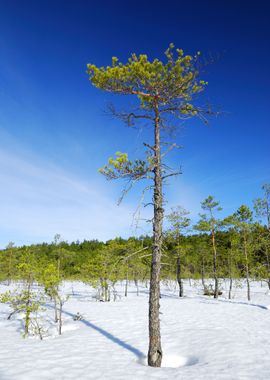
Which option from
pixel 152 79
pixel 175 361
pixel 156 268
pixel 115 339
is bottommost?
pixel 115 339

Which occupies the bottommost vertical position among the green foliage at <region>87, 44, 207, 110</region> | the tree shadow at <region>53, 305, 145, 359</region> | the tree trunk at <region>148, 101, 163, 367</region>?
the tree shadow at <region>53, 305, 145, 359</region>

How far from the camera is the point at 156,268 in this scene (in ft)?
28.3

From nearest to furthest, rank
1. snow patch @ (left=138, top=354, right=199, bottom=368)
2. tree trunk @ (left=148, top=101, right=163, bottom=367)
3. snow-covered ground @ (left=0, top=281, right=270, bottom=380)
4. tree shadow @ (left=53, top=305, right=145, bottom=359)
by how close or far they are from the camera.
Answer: snow-covered ground @ (left=0, top=281, right=270, bottom=380)
tree trunk @ (left=148, top=101, right=163, bottom=367)
snow patch @ (left=138, top=354, right=199, bottom=368)
tree shadow @ (left=53, top=305, right=145, bottom=359)

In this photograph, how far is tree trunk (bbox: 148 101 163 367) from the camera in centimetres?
820

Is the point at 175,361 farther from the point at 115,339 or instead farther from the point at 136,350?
the point at 115,339

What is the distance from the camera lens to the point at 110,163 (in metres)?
9.02

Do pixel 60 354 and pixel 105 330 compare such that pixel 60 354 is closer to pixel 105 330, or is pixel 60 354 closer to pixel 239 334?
pixel 105 330

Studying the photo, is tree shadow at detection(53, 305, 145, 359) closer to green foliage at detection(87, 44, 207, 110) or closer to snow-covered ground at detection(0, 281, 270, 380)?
snow-covered ground at detection(0, 281, 270, 380)

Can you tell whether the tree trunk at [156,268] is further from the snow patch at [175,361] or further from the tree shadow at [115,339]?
the tree shadow at [115,339]

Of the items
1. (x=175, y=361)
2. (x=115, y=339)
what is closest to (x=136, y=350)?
(x=175, y=361)

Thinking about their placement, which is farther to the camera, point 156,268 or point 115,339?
point 115,339

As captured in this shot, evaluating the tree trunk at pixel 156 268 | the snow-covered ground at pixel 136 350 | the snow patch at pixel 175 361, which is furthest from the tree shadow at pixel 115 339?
the tree trunk at pixel 156 268

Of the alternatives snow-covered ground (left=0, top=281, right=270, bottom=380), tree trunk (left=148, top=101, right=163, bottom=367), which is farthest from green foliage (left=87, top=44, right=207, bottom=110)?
snow-covered ground (left=0, top=281, right=270, bottom=380)

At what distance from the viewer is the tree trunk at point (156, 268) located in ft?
26.9
